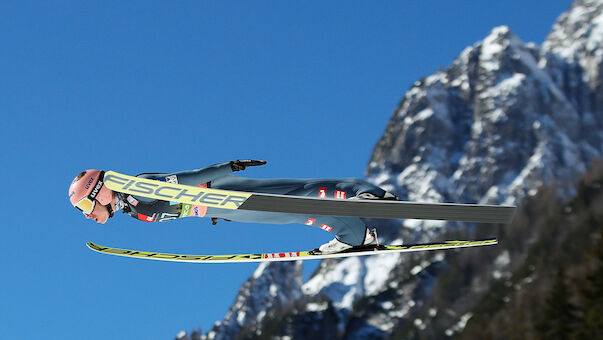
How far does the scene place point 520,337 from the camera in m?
62.3

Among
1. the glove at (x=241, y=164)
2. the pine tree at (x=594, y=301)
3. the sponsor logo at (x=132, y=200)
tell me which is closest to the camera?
the glove at (x=241, y=164)

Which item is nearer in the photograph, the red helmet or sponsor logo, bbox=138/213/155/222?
the red helmet

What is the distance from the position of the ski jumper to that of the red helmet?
235 millimetres

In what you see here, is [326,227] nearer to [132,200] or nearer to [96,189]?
[132,200]

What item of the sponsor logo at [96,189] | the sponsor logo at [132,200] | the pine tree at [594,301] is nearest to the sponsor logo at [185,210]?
the sponsor logo at [132,200]

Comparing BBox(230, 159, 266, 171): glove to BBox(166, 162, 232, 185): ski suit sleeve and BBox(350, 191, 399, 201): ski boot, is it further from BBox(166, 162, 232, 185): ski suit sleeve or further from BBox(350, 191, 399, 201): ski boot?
BBox(350, 191, 399, 201): ski boot

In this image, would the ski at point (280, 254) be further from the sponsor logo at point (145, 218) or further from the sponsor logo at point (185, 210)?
the sponsor logo at point (145, 218)

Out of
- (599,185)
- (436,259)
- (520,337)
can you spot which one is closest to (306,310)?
(436,259)

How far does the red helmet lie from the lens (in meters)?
9.91

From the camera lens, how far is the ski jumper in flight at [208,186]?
9.82 metres

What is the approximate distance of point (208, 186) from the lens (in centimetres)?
993

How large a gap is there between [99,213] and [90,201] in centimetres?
22

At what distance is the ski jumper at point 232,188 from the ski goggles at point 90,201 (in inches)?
→ 12.4

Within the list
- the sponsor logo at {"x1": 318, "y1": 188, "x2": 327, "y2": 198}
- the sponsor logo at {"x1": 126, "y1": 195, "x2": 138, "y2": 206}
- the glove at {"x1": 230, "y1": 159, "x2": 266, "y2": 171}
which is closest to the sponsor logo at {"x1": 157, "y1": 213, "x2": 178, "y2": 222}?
the sponsor logo at {"x1": 126, "y1": 195, "x2": 138, "y2": 206}
